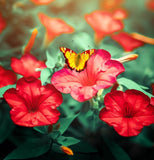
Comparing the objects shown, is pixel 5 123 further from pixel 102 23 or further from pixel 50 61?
pixel 102 23

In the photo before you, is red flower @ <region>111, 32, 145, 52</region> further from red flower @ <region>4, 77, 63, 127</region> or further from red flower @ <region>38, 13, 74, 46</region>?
red flower @ <region>4, 77, 63, 127</region>

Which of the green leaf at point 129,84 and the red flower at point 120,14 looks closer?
the green leaf at point 129,84

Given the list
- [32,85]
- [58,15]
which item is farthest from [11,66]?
[58,15]

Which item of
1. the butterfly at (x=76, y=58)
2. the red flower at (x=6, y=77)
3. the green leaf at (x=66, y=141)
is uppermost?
the butterfly at (x=76, y=58)

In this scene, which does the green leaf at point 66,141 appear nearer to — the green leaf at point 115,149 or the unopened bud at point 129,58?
the green leaf at point 115,149

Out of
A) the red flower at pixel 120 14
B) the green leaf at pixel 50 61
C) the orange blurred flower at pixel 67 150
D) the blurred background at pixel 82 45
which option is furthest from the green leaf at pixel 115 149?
the red flower at pixel 120 14

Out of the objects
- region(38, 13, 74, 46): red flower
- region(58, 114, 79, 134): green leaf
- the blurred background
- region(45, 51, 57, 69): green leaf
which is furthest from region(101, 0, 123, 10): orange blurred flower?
region(58, 114, 79, 134): green leaf
